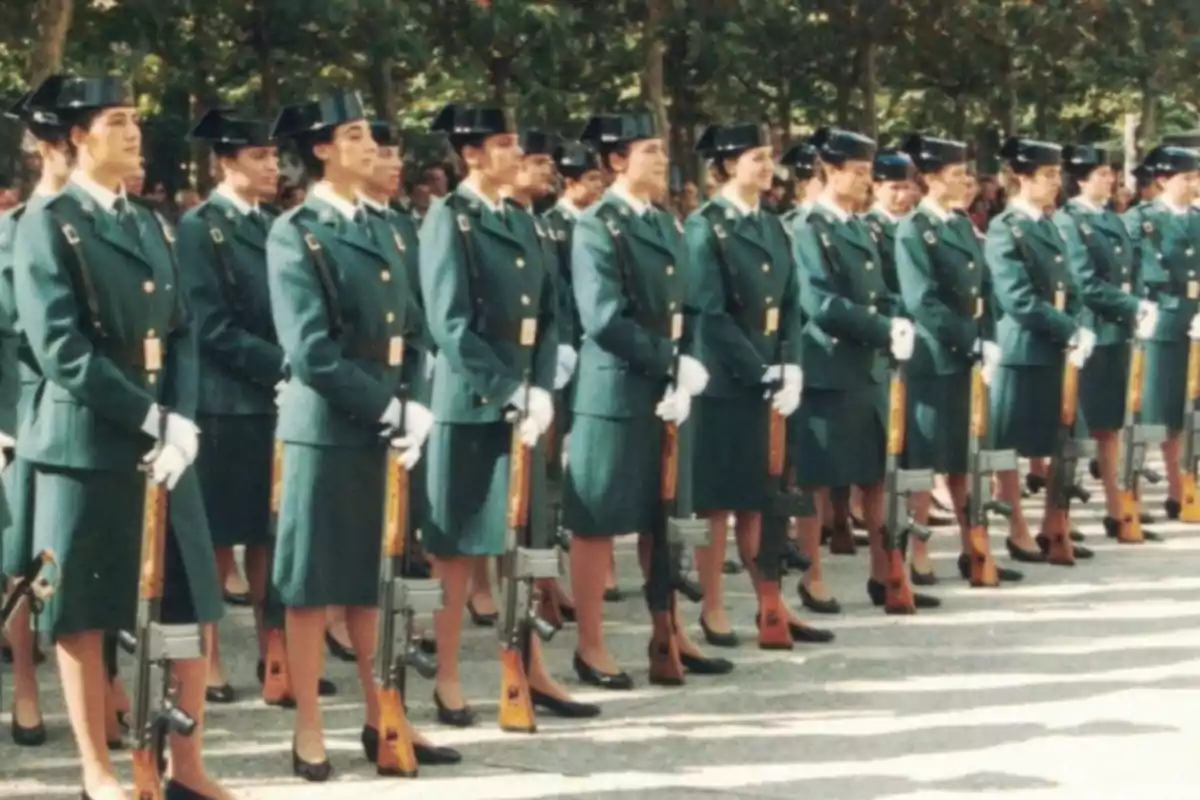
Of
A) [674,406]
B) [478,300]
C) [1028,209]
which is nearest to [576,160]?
[1028,209]

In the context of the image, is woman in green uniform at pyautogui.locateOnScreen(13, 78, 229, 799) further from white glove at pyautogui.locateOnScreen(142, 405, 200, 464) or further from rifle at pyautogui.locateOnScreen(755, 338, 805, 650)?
rifle at pyautogui.locateOnScreen(755, 338, 805, 650)

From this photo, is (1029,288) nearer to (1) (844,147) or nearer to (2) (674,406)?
(1) (844,147)

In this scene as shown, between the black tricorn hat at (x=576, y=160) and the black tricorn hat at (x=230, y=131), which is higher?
the black tricorn hat at (x=576, y=160)

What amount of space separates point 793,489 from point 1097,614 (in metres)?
1.72

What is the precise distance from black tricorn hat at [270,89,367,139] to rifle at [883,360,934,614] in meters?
3.90

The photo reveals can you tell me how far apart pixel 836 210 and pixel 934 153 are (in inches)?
36.4

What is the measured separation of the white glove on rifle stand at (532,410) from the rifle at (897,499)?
9.72 feet

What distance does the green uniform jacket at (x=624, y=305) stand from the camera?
8922mm

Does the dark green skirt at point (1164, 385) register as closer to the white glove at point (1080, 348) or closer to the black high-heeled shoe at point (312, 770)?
the white glove at point (1080, 348)

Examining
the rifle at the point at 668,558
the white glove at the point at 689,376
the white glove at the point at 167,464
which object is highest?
the white glove at the point at 689,376

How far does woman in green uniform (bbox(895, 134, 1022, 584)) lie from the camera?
1123 cm

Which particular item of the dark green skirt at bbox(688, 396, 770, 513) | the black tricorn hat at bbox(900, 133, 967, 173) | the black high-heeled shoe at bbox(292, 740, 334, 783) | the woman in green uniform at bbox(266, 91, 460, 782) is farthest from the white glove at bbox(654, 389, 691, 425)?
the black tricorn hat at bbox(900, 133, 967, 173)

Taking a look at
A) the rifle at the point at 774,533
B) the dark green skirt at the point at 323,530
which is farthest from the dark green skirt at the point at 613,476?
the dark green skirt at the point at 323,530

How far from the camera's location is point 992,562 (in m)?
11.8
